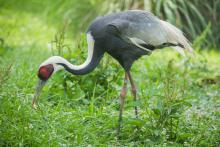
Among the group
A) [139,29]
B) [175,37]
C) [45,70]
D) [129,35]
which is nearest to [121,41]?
[129,35]

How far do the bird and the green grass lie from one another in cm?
31

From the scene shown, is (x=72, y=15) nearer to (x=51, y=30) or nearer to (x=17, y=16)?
(x=51, y=30)

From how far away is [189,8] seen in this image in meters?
10.8

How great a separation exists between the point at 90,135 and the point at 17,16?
7.46 m

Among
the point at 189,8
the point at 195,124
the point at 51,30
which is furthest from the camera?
the point at 51,30

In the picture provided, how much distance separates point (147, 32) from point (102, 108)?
40.7 inches

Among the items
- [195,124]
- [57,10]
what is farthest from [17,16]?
[195,124]

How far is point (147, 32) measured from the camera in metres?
6.29

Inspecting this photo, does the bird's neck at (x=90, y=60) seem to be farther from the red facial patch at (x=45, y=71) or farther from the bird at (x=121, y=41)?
the red facial patch at (x=45, y=71)

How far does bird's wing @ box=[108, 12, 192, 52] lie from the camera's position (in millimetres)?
6141

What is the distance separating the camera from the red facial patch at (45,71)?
5.92 meters

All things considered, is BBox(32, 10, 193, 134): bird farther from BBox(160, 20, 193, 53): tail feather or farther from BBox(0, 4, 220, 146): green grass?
BBox(0, 4, 220, 146): green grass

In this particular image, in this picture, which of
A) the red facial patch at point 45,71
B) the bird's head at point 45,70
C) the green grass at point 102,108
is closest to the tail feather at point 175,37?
the green grass at point 102,108

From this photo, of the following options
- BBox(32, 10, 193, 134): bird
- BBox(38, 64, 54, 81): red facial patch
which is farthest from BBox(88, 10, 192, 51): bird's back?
BBox(38, 64, 54, 81): red facial patch
